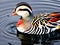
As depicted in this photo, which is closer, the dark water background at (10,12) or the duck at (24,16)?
the dark water background at (10,12)

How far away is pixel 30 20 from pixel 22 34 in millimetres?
451

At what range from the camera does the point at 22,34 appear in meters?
8.88

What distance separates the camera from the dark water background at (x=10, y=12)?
8.43 m

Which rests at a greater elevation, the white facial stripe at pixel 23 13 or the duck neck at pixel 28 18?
the white facial stripe at pixel 23 13

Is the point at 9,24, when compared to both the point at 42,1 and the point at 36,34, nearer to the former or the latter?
the point at 36,34

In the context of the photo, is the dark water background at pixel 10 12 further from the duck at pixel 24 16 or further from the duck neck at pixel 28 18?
the duck neck at pixel 28 18

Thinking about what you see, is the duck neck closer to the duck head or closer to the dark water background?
the duck head

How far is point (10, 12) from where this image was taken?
966 centimetres

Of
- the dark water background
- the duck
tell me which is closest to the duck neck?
the duck

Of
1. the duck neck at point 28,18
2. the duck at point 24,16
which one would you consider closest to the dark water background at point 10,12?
the duck at point 24,16

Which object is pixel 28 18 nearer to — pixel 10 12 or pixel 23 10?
pixel 23 10

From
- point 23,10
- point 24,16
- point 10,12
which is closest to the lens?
point 23,10

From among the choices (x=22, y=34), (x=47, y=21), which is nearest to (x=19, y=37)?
(x=22, y=34)

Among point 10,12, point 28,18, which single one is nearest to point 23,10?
point 28,18
